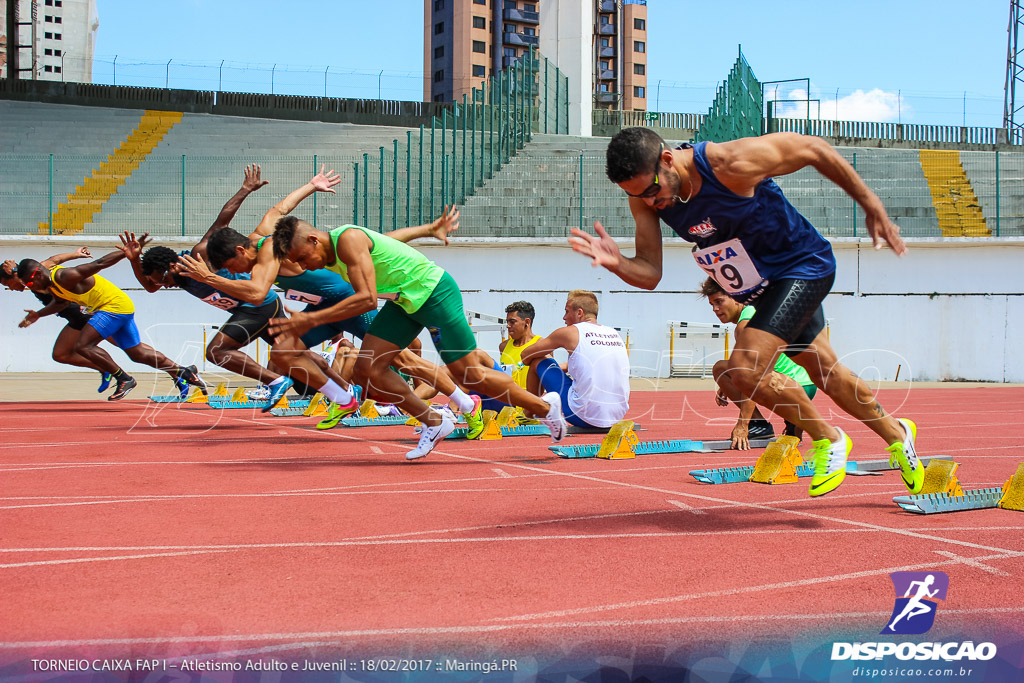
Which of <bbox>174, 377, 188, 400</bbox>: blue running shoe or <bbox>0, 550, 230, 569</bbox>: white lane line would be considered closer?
<bbox>0, 550, 230, 569</bbox>: white lane line

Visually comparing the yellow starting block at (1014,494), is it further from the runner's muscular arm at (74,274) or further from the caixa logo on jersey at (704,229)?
the runner's muscular arm at (74,274)

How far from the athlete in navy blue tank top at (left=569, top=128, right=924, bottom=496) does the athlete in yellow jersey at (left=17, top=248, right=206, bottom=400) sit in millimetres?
8475

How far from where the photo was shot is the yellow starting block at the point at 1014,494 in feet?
14.7

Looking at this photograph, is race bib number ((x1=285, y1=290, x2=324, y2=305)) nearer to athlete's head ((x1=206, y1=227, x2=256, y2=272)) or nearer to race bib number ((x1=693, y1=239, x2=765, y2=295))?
athlete's head ((x1=206, y1=227, x2=256, y2=272))

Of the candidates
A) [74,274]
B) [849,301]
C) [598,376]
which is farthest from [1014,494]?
[849,301]

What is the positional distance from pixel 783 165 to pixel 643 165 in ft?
2.16

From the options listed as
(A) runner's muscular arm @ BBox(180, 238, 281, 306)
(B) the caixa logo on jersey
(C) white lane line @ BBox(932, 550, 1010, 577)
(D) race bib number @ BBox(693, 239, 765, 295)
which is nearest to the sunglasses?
(B) the caixa logo on jersey

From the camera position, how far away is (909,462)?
4562 millimetres

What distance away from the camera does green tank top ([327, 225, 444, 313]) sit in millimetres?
6297

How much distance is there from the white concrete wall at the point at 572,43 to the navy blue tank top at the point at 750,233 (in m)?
24.1

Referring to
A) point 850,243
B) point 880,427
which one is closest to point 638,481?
point 880,427

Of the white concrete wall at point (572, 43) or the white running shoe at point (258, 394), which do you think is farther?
the white concrete wall at point (572, 43)

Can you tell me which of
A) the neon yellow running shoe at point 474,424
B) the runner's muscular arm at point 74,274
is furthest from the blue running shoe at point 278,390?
the neon yellow running shoe at point 474,424

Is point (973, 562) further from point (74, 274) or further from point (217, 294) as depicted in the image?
point (74, 274)
